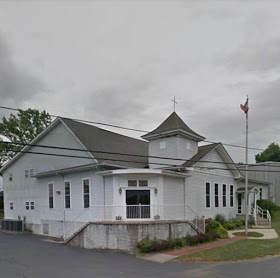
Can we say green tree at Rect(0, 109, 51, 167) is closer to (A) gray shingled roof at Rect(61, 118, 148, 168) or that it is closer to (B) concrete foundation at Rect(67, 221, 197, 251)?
(A) gray shingled roof at Rect(61, 118, 148, 168)

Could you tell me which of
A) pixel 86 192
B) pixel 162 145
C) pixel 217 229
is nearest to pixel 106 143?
pixel 162 145

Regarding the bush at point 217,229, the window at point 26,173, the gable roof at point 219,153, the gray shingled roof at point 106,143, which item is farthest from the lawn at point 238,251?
the window at point 26,173

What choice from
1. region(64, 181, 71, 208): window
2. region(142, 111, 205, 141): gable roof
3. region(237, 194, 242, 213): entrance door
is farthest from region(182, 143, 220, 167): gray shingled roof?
region(64, 181, 71, 208): window

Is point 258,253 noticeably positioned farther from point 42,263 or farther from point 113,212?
point 42,263

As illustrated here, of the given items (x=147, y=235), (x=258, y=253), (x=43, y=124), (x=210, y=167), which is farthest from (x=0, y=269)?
(x=43, y=124)

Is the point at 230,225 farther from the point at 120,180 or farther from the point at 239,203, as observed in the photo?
the point at 120,180

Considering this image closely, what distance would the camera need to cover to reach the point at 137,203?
58.4 feet

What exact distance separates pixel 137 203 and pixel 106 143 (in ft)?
19.9

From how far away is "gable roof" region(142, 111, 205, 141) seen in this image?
66.5 feet

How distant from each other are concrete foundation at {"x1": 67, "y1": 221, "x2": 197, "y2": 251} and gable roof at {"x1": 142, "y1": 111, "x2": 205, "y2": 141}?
20.3ft

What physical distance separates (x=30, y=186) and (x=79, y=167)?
842 centimetres

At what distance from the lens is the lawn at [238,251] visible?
12690mm

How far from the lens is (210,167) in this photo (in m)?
23.0

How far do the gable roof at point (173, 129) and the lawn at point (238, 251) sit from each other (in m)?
7.68
